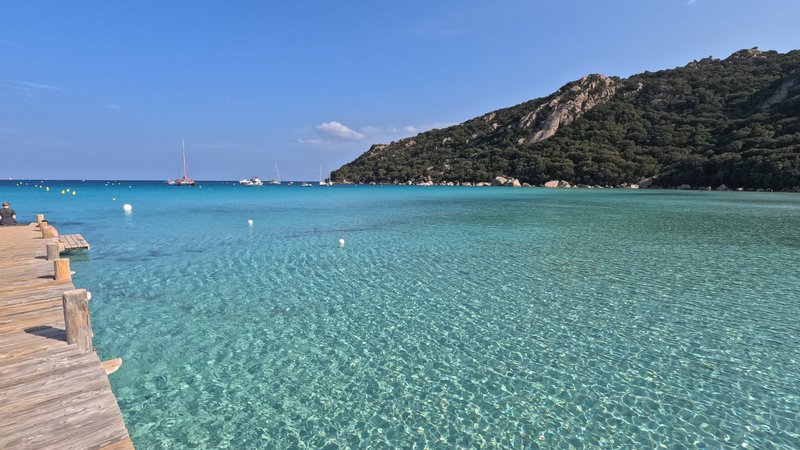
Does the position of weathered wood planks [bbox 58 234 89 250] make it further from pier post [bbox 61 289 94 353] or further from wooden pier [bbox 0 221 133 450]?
pier post [bbox 61 289 94 353]

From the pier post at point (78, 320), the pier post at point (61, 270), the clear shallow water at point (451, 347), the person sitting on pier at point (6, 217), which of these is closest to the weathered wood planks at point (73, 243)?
the clear shallow water at point (451, 347)

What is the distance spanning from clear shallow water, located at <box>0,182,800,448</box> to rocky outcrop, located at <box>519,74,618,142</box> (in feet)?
431

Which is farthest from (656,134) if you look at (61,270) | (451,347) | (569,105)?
(61,270)

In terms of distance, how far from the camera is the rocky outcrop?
5472 inches

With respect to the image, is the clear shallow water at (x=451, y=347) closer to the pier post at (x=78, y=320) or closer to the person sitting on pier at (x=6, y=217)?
the pier post at (x=78, y=320)

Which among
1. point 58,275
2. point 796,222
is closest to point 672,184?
point 796,222

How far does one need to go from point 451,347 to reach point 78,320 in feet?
25.1

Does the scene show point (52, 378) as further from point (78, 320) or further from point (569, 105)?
point (569, 105)

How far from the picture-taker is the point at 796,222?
32.5 meters

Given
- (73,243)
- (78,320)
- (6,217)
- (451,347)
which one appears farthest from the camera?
(6,217)

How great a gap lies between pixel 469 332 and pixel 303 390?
454cm

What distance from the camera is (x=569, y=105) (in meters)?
140

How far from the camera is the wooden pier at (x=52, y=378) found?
15.6 feet

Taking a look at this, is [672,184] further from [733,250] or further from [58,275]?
[58,275]
